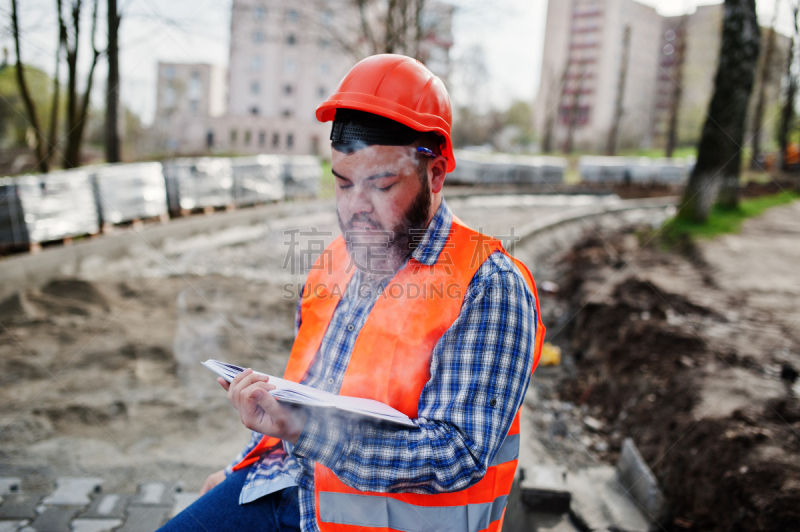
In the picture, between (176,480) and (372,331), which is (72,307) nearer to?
(176,480)

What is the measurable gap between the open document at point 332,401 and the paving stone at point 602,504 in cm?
190

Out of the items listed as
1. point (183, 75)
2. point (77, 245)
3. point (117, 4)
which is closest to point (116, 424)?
point (77, 245)

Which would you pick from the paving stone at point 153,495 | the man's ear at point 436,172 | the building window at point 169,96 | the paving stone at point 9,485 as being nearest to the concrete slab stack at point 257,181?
the paving stone at point 9,485

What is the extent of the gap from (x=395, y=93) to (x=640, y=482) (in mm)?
2799

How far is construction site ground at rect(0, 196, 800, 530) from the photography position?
2.87 metres

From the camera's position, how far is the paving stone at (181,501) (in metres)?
2.58

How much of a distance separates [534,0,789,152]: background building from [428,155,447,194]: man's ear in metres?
34.8

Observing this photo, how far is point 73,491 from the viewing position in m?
2.65

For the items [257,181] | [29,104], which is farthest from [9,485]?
[257,181]

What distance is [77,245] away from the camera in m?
6.63

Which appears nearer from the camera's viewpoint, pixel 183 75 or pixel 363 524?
pixel 363 524

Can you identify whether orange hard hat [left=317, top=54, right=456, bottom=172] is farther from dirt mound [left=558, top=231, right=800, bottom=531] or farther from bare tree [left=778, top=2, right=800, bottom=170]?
bare tree [left=778, top=2, right=800, bottom=170]

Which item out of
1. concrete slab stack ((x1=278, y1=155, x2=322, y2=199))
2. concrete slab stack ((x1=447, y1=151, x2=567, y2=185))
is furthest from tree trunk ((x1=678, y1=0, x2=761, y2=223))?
concrete slab stack ((x1=447, y1=151, x2=567, y2=185))

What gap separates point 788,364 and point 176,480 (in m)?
4.53
